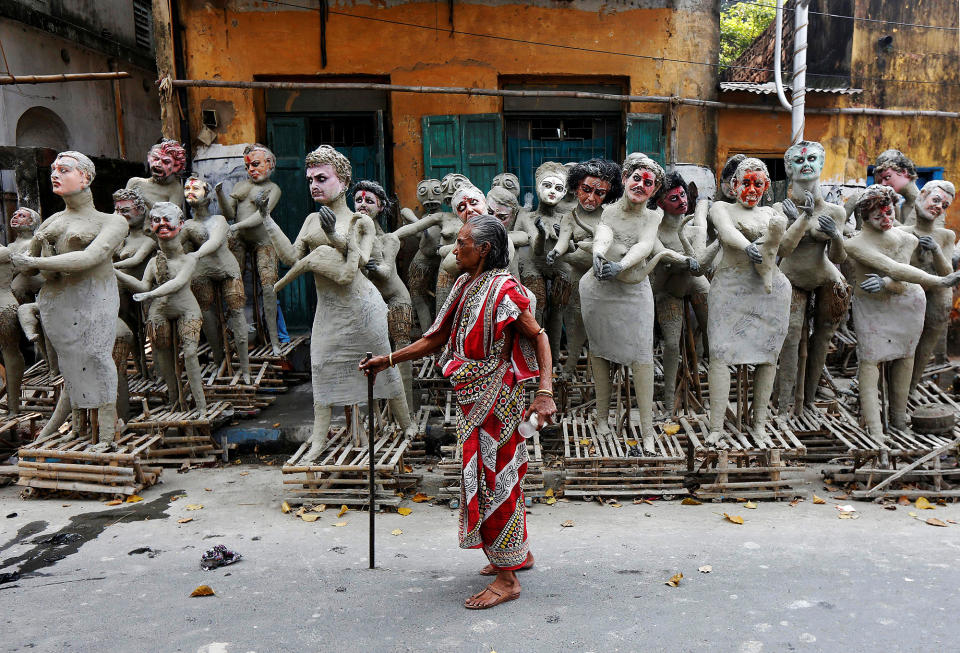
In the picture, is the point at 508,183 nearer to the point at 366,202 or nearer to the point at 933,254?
the point at 366,202

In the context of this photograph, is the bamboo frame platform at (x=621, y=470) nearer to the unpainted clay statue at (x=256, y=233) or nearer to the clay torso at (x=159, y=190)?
the unpainted clay statue at (x=256, y=233)

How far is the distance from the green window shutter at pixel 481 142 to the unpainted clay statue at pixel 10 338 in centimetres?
509

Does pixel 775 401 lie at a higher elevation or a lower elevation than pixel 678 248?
lower

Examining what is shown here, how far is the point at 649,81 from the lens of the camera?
886 cm

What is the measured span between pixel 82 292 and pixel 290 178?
13.0ft

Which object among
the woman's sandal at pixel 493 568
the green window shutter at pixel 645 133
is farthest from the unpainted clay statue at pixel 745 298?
the green window shutter at pixel 645 133

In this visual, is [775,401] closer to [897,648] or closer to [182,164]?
[897,648]

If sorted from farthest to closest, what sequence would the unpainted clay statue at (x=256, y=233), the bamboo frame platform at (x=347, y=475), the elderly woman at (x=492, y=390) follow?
1. the unpainted clay statue at (x=256, y=233)
2. the bamboo frame platform at (x=347, y=475)
3. the elderly woman at (x=492, y=390)

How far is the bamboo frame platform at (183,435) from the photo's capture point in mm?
5746

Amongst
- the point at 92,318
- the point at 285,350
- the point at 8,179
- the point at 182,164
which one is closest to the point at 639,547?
the point at 92,318

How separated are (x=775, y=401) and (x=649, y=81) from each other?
4.79m

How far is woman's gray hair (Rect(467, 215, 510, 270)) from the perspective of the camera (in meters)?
3.21

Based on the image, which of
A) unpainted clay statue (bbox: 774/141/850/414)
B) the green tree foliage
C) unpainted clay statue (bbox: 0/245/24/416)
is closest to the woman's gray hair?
unpainted clay statue (bbox: 774/141/850/414)

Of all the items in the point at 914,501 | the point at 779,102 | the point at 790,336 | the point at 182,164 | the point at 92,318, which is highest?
the point at 779,102
